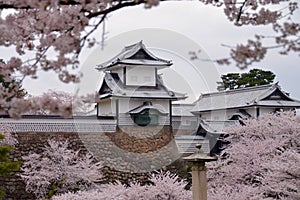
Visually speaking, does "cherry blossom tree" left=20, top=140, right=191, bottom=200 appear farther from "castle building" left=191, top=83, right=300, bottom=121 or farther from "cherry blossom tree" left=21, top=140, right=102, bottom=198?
"castle building" left=191, top=83, right=300, bottom=121

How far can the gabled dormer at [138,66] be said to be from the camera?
46.4 feet

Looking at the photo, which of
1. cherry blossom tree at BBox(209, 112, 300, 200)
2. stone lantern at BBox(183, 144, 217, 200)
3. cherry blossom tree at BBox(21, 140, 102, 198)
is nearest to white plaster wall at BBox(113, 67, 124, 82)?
cherry blossom tree at BBox(21, 140, 102, 198)

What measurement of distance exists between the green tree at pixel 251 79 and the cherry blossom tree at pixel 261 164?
13314 millimetres

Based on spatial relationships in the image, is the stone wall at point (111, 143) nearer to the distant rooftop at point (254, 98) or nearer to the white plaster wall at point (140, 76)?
the white plaster wall at point (140, 76)

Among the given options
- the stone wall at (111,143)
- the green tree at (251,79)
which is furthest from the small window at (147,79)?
the green tree at (251,79)

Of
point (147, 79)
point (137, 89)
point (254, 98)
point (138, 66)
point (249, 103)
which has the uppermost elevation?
point (138, 66)

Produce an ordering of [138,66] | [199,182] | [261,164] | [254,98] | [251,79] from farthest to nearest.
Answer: [251,79] → [254,98] → [138,66] → [261,164] → [199,182]

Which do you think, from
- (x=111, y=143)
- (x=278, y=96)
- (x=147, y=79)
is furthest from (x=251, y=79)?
(x=111, y=143)

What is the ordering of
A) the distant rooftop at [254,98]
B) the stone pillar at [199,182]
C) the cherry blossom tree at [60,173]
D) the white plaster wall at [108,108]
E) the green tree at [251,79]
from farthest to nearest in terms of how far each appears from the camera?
the green tree at [251,79], the distant rooftop at [254,98], the white plaster wall at [108,108], the cherry blossom tree at [60,173], the stone pillar at [199,182]

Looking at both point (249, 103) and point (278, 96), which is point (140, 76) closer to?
point (249, 103)

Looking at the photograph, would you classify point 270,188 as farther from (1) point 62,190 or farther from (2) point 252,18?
(2) point 252,18

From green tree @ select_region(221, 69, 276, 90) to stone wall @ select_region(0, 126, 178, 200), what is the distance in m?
11.4

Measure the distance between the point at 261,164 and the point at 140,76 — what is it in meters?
6.50

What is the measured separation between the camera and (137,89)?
14266 mm
